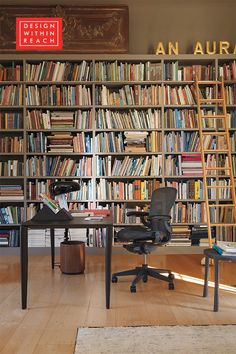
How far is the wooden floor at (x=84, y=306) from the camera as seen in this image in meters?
2.93

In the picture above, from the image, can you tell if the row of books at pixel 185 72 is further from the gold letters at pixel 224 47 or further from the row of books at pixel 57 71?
the row of books at pixel 57 71

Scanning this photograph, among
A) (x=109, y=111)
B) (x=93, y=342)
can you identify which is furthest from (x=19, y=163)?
(x=93, y=342)

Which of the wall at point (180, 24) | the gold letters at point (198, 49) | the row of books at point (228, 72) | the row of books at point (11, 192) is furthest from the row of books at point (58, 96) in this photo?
the row of books at point (228, 72)

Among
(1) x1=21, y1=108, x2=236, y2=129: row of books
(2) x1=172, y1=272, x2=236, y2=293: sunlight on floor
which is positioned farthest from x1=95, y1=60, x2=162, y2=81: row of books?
(2) x1=172, y1=272, x2=236, y2=293: sunlight on floor

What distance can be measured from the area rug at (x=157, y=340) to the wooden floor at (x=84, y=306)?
4.6 inches

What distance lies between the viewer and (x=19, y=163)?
6195 millimetres

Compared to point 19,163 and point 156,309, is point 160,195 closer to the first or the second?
point 156,309

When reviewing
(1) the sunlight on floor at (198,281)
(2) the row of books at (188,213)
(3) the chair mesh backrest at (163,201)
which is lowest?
(1) the sunlight on floor at (198,281)

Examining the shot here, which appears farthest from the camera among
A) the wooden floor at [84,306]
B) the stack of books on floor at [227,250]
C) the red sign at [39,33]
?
the red sign at [39,33]

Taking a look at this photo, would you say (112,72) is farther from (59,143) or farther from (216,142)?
(216,142)

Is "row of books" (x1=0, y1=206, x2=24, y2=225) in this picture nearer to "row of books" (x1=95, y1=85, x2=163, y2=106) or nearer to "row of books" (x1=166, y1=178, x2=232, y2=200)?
"row of books" (x1=95, y1=85, x2=163, y2=106)

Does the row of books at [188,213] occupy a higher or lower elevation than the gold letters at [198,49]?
lower

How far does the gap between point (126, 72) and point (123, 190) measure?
1.57m

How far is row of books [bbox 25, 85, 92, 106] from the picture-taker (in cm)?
616
